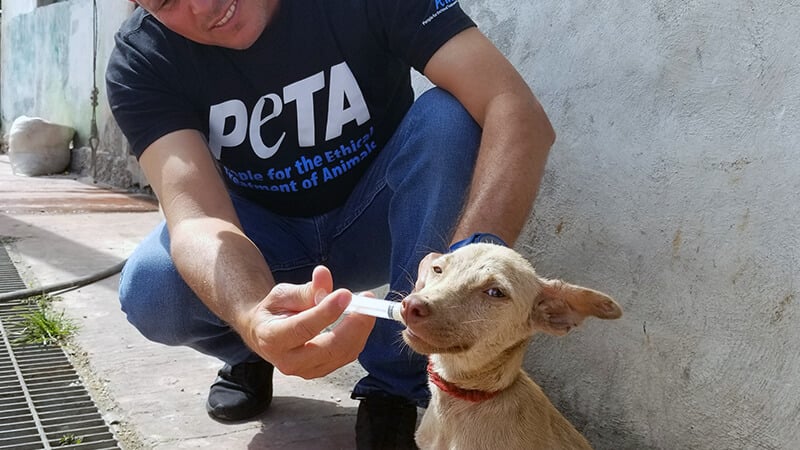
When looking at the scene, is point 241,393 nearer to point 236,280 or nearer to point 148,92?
point 236,280

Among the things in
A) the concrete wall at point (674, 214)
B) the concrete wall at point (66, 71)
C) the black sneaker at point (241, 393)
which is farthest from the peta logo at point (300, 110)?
the concrete wall at point (66, 71)

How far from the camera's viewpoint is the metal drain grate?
251 centimetres

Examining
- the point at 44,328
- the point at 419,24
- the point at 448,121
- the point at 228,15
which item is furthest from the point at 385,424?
the point at 44,328

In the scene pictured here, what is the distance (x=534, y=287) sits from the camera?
6.23 feet

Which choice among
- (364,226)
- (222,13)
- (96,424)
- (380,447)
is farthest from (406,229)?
(96,424)

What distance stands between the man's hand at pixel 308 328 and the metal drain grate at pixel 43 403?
44.6 inches

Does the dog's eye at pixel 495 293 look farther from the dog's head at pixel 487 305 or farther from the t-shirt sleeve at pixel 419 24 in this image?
the t-shirt sleeve at pixel 419 24

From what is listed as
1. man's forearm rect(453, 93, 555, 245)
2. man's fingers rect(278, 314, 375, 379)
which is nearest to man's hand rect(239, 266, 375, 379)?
man's fingers rect(278, 314, 375, 379)

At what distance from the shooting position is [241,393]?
2.67 metres

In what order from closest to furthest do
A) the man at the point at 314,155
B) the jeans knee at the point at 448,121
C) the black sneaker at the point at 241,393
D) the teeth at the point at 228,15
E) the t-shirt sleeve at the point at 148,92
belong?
the man at the point at 314,155
the jeans knee at the point at 448,121
the teeth at the point at 228,15
the t-shirt sleeve at the point at 148,92
the black sneaker at the point at 241,393

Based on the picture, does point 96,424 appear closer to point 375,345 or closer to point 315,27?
point 375,345

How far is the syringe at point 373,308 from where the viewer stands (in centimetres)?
166

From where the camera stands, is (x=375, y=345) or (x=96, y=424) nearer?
(x=375, y=345)

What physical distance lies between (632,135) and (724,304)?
589mm
